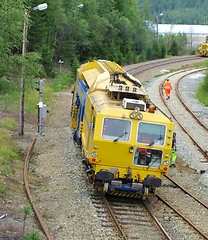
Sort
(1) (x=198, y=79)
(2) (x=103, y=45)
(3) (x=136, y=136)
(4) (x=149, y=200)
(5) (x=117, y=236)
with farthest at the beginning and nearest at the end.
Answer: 1. (2) (x=103, y=45)
2. (1) (x=198, y=79)
3. (4) (x=149, y=200)
4. (3) (x=136, y=136)
5. (5) (x=117, y=236)

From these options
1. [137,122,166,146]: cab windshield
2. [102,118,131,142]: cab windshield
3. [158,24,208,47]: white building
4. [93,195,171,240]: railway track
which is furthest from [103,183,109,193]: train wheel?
[158,24,208,47]: white building

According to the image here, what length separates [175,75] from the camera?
46062mm

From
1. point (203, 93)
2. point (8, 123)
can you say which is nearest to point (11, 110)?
point (8, 123)

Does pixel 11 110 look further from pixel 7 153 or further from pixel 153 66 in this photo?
pixel 153 66

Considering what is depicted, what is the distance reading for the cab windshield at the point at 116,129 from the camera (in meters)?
13.8

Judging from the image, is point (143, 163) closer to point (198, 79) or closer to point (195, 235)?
point (195, 235)

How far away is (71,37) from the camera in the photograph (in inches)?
2035

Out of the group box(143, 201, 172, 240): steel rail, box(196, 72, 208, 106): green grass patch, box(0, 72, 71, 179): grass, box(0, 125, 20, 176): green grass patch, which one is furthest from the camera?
box(196, 72, 208, 106): green grass patch

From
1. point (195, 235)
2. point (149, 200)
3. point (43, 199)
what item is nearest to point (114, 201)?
point (149, 200)

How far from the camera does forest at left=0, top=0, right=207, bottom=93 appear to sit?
1616 centimetres

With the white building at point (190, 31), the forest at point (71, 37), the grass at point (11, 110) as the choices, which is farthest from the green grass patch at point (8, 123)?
the white building at point (190, 31)

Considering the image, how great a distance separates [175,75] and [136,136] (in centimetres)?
3302

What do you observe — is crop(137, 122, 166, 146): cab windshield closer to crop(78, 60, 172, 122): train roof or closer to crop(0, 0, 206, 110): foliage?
crop(78, 60, 172, 122): train roof

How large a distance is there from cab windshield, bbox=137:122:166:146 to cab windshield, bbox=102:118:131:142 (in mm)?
350
